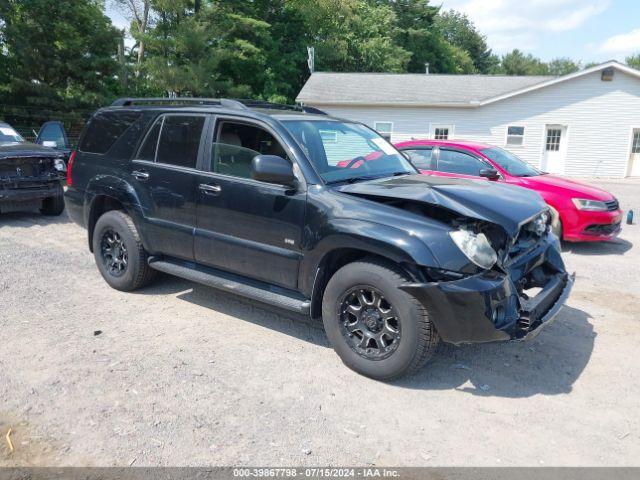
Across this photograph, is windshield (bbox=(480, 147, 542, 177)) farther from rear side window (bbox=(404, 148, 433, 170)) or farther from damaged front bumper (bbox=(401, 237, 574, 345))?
damaged front bumper (bbox=(401, 237, 574, 345))

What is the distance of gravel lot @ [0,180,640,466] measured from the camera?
3.05 meters

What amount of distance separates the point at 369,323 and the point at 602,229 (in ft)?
18.6

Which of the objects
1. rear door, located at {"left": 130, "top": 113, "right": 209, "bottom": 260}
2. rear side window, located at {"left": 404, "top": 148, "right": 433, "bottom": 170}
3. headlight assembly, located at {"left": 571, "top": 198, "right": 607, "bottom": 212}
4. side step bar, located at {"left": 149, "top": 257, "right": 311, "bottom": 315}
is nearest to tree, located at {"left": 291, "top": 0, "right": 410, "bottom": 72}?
rear side window, located at {"left": 404, "top": 148, "right": 433, "bottom": 170}

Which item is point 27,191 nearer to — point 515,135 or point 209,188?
point 209,188

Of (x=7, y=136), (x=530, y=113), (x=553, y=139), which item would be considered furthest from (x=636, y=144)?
(x=7, y=136)

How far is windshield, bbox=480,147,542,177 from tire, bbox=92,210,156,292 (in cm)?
562

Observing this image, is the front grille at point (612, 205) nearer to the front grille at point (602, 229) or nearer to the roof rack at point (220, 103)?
the front grille at point (602, 229)

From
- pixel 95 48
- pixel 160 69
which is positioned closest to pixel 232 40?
pixel 160 69

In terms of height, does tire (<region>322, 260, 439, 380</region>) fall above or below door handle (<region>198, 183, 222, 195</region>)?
below

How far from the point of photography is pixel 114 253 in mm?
5645

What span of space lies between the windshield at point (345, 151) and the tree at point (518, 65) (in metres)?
73.3

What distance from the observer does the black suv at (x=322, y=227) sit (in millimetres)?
3529

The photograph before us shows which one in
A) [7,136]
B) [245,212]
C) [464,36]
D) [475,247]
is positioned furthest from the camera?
[464,36]

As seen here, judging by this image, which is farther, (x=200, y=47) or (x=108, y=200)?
(x=200, y=47)
